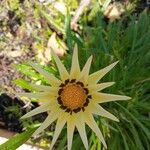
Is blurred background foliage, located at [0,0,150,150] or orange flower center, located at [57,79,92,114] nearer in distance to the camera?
orange flower center, located at [57,79,92,114]

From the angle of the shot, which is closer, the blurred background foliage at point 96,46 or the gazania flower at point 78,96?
the gazania flower at point 78,96

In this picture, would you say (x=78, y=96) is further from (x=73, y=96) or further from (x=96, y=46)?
(x=96, y=46)

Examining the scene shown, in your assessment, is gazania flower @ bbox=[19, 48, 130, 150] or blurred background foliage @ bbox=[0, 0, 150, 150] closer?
gazania flower @ bbox=[19, 48, 130, 150]

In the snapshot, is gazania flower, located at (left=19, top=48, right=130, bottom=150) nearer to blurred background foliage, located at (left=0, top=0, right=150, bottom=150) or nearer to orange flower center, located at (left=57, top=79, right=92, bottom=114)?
orange flower center, located at (left=57, top=79, right=92, bottom=114)

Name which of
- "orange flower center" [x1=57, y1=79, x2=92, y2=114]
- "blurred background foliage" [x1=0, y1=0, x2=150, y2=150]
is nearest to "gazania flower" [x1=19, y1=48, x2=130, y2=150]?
"orange flower center" [x1=57, y1=79, x2=92, y2=114]

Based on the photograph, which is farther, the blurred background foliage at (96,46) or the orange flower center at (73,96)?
the blurred background foliage at (96,46)

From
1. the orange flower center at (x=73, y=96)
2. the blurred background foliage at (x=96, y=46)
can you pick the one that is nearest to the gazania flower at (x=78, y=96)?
the orange flower center at (x=73, y=96)

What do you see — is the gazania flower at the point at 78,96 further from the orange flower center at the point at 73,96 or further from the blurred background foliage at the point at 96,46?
the blurred background foliage at the point at 96,46
